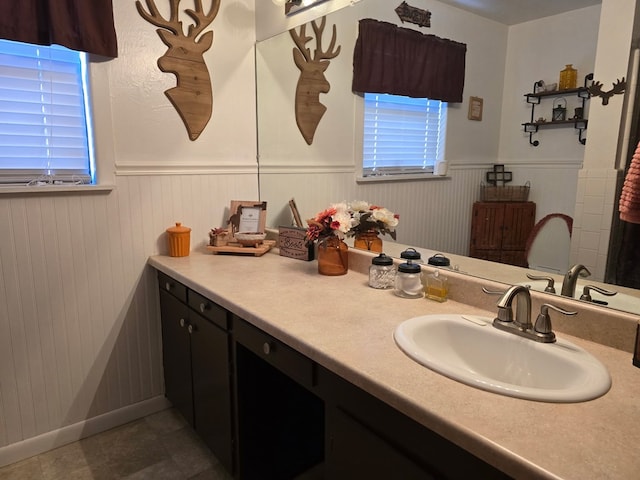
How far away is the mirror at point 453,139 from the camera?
1220mm

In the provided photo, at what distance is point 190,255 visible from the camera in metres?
2.11

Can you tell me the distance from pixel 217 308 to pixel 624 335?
1247 millimetres

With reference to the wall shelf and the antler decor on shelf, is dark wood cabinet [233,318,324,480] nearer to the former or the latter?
the wall shelf

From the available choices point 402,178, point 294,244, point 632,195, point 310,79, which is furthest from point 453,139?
point 310,79

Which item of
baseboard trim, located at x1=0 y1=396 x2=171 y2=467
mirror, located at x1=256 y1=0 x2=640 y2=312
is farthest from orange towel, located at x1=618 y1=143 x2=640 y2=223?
baseboard trim, located at x1=0 y1=396 x2=171 y2=467

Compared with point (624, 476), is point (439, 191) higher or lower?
higher

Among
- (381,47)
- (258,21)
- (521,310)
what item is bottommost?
(521,310)

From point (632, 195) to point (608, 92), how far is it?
0.91 feet

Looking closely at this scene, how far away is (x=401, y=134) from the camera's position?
1884 millimetres

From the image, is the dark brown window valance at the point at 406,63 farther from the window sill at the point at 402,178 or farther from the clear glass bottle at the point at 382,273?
the clear glass bottle at the point at 382,273

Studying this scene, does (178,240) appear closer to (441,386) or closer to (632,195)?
(441,386)

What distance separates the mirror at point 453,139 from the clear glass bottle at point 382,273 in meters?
0.21

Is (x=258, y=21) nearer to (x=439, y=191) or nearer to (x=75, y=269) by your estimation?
(x=439, y=191)

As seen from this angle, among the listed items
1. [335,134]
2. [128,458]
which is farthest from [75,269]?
[335,134]
